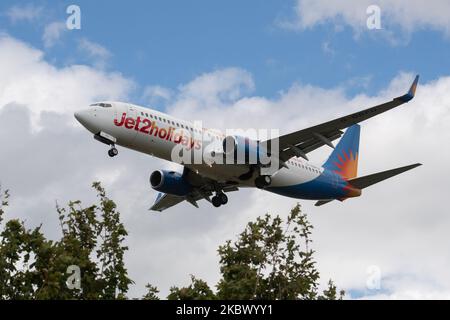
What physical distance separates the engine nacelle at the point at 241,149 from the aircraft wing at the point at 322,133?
1.53 metres

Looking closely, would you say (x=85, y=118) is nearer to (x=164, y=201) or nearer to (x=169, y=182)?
(x=169, y=182)

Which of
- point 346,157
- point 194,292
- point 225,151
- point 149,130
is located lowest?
point 194,292

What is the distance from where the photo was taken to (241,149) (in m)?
44.3

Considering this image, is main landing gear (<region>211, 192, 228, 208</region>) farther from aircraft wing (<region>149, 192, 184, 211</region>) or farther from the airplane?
aircraft wing (<region>149, 192, 184, 211</region>)

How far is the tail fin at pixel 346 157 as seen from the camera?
5612cm

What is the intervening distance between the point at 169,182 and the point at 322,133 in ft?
37.3

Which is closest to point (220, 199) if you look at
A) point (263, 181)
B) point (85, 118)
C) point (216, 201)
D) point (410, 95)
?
point (216, 201)

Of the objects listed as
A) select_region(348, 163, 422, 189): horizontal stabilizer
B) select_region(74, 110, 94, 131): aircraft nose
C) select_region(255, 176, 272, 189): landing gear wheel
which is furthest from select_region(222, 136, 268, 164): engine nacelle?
select_region(348, 163, 422, 189): horizontal stabilizer

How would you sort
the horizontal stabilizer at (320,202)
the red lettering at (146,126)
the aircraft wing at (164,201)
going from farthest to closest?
the aircraft wing at (164,201) → the horizontal stabilizer at (320,202) → the red lettering at (146,126)

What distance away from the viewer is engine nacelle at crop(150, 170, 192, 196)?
1970 inches

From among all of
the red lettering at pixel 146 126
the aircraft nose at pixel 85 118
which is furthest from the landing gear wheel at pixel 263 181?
the aircraft nose at pixel 85 118

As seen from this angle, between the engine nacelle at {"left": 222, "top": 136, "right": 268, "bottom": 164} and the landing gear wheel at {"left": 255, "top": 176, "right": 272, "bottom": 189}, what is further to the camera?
the landing gear wheel at {"left": 255, "top": 176, "right": 272, "bottom": 189}

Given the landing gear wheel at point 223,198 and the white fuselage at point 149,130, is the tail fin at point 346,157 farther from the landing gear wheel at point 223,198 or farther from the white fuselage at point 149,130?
the white fuselage at point 149,130

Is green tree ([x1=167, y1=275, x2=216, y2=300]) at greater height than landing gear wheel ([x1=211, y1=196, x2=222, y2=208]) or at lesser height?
lesser
